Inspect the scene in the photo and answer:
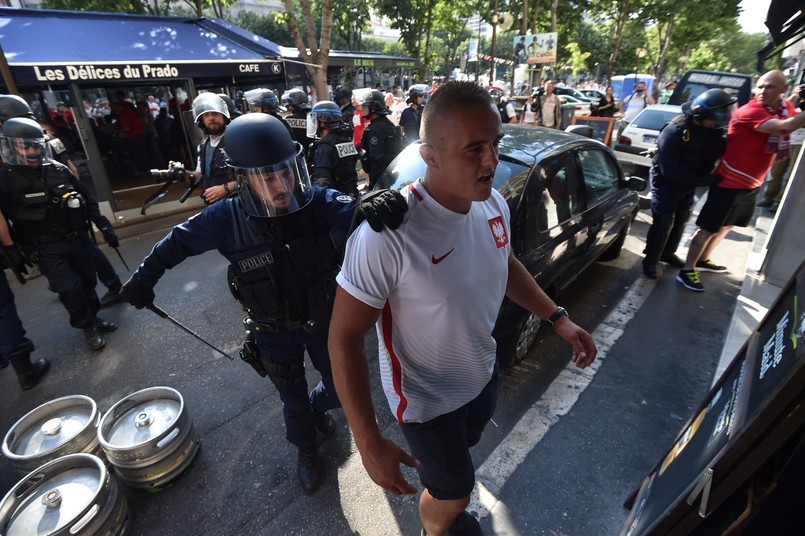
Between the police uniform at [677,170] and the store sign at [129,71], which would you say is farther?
the store sign at [129,71]

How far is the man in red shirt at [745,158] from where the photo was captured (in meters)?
3.74

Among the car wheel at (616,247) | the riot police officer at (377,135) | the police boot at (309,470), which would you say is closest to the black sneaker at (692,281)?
the car wheel at (616,247)

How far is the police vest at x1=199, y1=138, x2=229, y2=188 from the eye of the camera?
402 centimetres

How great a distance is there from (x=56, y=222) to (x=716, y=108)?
6155 mm

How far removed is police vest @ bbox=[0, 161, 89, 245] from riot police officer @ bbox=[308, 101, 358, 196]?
228 cm

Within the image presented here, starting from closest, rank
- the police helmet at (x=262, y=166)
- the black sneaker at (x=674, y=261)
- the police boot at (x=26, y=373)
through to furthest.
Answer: the police helmet at (x=262, y=166) → the police boot at (x=26, y=373) → the black sneaker at (x=674, y=261)

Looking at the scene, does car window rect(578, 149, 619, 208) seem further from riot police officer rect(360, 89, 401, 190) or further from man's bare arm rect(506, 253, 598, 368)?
riot police officer rect(360, 89, 401, 190)

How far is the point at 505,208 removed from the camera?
177cm

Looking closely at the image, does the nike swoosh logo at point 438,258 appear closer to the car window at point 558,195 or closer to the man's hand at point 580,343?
the man's hand at point 580,343

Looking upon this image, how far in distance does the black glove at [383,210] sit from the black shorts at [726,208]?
14.3 feet

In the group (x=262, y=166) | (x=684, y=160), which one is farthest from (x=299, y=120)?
(x=684, y=160)

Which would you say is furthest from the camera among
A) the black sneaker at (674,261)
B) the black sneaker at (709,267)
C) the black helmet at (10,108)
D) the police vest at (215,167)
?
the black sneaker at (674,261)

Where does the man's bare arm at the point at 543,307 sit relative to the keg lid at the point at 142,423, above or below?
above

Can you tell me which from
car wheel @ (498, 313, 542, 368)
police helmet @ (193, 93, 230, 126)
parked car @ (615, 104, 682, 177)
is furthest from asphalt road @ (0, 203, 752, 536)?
parked car @ (615, 104, 682, 177)
